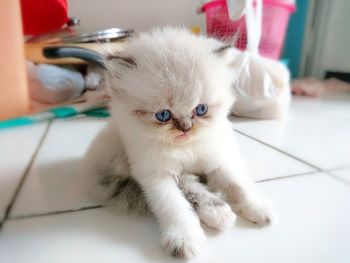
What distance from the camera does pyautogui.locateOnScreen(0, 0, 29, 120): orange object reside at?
1.13 m

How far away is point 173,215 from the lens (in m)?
0.52

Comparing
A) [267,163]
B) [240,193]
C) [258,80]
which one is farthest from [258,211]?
[258,80]

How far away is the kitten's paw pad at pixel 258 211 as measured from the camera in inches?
21.5

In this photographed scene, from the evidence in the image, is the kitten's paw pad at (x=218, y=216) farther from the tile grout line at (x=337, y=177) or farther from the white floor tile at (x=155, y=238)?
the tile grout line at (x=337, y=177)

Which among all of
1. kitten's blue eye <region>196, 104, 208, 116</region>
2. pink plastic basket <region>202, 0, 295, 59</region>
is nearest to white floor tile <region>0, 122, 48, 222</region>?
kitten's blue eye <region>196, 104, 208, 116</region>

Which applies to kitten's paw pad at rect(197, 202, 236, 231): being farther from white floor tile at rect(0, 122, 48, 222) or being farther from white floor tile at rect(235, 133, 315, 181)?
white floor tile at rect(0, 122, 48, 222)

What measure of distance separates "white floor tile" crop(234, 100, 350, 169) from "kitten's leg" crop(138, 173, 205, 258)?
405mm

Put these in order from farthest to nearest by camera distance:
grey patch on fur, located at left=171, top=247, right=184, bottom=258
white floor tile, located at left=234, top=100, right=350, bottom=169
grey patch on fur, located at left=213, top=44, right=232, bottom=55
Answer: white floor tile, located at left=234, top=100, right=350, bottom=169 → grey patch on fur, located at left=213, top=44, right=232, bottom=55 → grey patch on fur, located at left=171, top=247, right=184, bottom=258

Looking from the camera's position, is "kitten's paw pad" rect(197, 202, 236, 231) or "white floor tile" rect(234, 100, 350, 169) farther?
"white floor tile" rect(234, 100, 350, 169)

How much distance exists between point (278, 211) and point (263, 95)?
0.69m

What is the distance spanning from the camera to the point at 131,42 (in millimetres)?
617

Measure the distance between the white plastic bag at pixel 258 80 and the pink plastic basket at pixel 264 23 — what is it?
0.11m

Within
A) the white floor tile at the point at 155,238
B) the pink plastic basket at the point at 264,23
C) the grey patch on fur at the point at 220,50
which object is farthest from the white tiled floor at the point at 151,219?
the pink plastic basket at the point at 264,23

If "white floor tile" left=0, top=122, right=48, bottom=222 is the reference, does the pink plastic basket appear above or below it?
above
